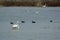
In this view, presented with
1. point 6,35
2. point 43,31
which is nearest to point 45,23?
point 43,31

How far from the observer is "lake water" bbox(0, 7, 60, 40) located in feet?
3.94

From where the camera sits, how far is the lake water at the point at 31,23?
3.94 feet

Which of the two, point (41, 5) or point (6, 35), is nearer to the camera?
point (6, 35)

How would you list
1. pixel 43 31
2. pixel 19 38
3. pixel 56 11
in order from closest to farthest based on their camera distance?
pixel 19 38 → pixel 43 31 → pixel 56 11

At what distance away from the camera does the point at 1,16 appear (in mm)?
1624

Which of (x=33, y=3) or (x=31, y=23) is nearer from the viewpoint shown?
(x=31, y=23)

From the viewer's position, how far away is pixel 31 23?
4.77ft

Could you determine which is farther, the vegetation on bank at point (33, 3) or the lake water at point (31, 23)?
the vegetation on bank at point (33, 3)

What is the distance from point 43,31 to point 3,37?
0.34m

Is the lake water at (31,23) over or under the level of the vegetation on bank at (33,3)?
under

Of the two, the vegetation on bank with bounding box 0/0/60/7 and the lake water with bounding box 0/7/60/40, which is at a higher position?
the vegetation on bank with bounding box 0/0/60/7

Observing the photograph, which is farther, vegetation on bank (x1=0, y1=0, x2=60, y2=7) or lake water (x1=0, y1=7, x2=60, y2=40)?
vegetation on bank (x1=0, y1=0, x2=60, y2=7)

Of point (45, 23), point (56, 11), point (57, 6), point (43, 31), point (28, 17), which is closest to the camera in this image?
point (43, 31)

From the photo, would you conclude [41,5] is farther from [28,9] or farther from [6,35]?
[6,35]
